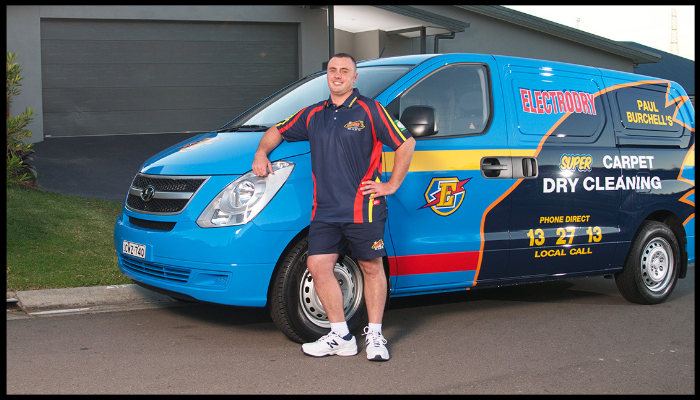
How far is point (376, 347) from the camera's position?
4.49m

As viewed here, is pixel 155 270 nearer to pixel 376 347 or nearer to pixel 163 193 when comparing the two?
pixel 163 193

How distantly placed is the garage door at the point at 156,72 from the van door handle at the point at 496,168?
543 inches

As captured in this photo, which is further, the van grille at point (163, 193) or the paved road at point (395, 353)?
the van grille at point (163, 193)

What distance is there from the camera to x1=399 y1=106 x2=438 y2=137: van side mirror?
4688 mm

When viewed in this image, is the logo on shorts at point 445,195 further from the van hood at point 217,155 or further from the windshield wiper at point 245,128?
the windshield wiper at point 245,128

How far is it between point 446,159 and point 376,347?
137 cm

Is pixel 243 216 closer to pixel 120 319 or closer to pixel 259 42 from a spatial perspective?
pixel 120 319

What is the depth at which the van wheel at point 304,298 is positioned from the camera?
4.56 meters

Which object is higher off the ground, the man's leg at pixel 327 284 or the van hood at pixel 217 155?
the van hood at pixel 217 155

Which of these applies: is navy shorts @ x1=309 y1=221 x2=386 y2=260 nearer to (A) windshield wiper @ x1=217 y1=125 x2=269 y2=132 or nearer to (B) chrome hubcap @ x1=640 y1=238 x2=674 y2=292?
(A) windshield wiper @ x1=217 y1=125 x2=269 y2=132

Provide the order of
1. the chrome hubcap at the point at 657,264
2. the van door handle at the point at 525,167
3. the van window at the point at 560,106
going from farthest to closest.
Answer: the chrome hubcap at the point at 657,264
the van window at the point at 560,106
the van door handle at the point at 525,167

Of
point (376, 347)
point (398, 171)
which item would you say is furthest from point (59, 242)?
point (398, 171)

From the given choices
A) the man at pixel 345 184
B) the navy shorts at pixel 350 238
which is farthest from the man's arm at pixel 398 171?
the navy shorts at pixel 350 238

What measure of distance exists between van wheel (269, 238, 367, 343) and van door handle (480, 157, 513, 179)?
115 centimetres
